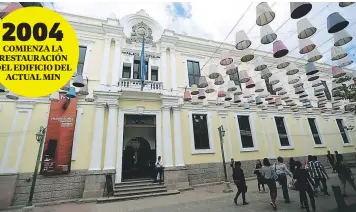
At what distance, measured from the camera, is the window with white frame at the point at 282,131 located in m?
14.8

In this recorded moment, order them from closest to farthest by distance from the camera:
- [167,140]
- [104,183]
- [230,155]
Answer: [104,183]
[167,140]
[230,155]

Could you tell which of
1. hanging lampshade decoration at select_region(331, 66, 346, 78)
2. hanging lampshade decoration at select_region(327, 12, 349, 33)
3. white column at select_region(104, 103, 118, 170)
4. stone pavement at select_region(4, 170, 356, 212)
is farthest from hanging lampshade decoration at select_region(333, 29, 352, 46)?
white column at select_region(104, 103, 118, 170)

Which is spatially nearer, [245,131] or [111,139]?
[111,139]

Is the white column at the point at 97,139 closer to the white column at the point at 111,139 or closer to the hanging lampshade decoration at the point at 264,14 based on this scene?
the white column at the point at 111,139

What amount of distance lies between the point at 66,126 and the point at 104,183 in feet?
12.8

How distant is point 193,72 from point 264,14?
880cm

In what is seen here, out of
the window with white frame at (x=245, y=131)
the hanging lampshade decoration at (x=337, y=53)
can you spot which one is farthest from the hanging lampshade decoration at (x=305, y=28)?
the window with white frame at (x=245, y=131)

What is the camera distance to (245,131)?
1391cm

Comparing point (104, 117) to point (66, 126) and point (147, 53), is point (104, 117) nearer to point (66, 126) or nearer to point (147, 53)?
point (66, 126)

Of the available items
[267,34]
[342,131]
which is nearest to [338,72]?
[267,34]

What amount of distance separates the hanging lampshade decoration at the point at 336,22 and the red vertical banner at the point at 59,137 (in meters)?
12.2

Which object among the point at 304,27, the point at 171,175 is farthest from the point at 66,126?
the point at 304,27

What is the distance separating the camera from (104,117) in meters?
10.8

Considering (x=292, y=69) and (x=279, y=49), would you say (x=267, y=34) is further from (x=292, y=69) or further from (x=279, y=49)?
(x=292, y=69)
